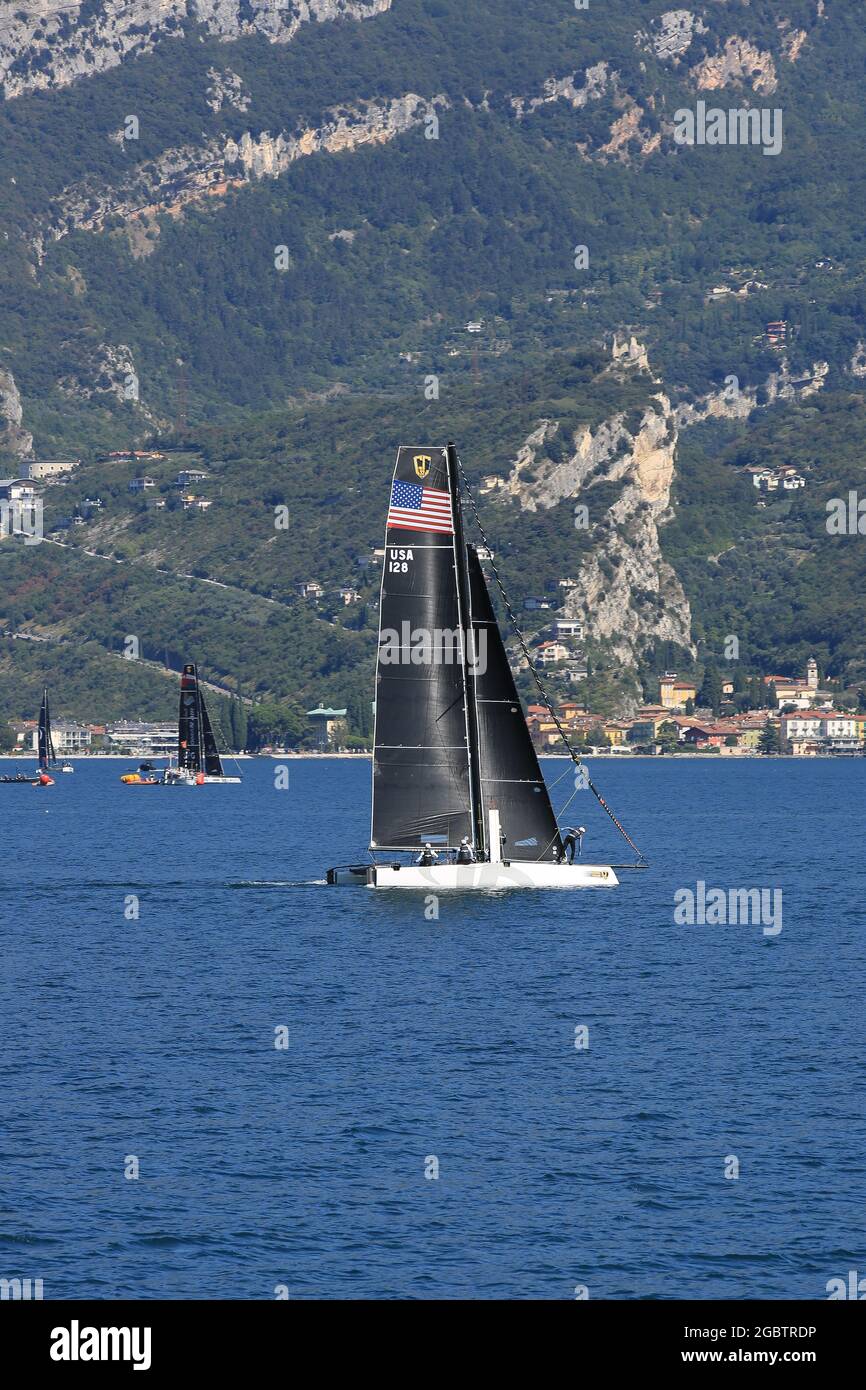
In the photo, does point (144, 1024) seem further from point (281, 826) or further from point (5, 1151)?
point (281, 826)

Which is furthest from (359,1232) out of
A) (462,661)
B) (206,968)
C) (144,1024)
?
(462,661)

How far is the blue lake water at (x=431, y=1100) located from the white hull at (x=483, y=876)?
994mm

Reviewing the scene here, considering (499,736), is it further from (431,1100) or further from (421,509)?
(431,1100)

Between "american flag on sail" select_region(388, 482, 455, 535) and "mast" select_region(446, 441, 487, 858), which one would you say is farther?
"american flag on sail" select_region(388, 482, 455, 535)

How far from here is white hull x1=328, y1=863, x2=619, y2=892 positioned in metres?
75.5

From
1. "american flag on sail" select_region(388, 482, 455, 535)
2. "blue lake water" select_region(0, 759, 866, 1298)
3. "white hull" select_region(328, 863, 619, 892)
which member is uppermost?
"american flag on sail" select_region(388, 482, 455, 535)

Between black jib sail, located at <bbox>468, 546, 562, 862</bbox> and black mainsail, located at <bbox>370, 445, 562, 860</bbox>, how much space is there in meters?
0.03

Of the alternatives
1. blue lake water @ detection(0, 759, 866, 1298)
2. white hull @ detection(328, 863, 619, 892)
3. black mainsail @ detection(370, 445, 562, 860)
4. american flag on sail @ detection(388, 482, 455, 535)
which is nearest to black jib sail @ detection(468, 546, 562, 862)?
black mainsail @ detection(370, 445, 562, 860)

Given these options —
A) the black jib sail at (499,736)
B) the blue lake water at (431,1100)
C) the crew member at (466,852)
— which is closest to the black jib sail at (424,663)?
the crew member at (466,852)

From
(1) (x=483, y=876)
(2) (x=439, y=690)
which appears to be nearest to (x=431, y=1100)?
(1) (x=483, y=876)

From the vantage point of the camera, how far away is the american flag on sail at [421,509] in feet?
246

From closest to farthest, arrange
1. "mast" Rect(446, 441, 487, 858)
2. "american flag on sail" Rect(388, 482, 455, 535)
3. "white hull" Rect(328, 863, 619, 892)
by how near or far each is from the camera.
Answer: "mast" Rect(446, 441, 487, 858), "american flag on sail" Rect(388, 482, 455, 535), "white hull" Rect(328, 863, 619, 892)
